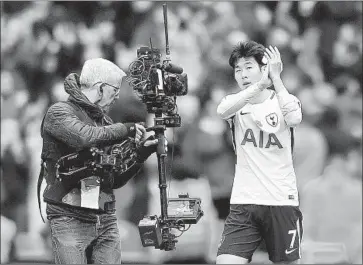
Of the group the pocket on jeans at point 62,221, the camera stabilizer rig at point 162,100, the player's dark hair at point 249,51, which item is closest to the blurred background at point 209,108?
the player's dark hair at point 249,51

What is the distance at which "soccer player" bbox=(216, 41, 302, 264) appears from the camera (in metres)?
3.43

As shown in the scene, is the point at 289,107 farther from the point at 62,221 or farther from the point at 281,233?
the point at 62,221

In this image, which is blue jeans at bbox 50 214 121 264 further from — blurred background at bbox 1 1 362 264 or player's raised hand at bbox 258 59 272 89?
blurred background at bbox 1 1 362 264

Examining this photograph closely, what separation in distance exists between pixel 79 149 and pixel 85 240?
46 centimetres

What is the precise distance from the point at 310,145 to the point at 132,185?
1496mm

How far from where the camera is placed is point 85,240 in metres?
3.34

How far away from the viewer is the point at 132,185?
5555 mm

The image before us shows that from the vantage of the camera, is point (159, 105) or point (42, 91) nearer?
point (159, 105)

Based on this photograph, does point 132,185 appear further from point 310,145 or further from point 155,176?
point 310,145

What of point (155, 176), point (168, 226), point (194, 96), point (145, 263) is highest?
point (194, 96)

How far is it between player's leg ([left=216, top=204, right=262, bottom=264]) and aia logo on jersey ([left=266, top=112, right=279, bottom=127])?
1.43 ft

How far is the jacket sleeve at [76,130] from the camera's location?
3.19 m

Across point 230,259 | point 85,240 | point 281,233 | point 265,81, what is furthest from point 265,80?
point 85,240

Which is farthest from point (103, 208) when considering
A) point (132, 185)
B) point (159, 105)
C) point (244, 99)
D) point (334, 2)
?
point (334, 2)
